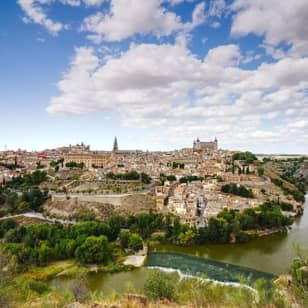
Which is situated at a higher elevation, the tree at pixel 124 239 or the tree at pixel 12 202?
the tree at pixel 12 202

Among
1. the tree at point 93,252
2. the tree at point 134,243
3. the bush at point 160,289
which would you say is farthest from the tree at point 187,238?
the bush at point 160,289

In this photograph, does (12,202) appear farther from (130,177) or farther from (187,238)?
(187,238)

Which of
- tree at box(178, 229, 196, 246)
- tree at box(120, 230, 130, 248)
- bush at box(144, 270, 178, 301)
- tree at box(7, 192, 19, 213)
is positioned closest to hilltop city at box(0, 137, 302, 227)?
tree at box(7, 192, 19, 213)

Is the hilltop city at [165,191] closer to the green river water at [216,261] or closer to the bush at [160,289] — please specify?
the green river water at [216,261]

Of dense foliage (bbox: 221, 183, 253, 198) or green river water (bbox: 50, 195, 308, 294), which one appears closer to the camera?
green river water (bbox: 50, 195, 308, 294)

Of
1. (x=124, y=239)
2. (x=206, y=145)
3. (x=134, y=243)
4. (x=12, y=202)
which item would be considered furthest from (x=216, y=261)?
(x=206, y=145)

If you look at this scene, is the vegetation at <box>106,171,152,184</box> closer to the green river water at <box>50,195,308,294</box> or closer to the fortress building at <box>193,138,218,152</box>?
the green river water at <box>50,195,308,294</box>

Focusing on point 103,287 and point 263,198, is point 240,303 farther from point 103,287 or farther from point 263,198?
point 263,198
